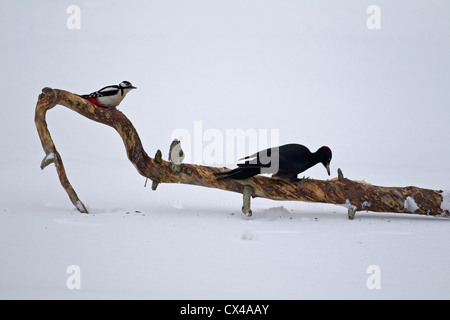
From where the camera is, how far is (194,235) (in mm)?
4898

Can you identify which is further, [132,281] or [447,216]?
[447,216]

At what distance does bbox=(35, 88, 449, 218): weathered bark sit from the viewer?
5746 millimetres

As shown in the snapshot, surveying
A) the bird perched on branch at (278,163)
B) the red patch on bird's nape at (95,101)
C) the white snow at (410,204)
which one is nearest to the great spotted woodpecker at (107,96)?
the red patch on bird's nape at (95,101)

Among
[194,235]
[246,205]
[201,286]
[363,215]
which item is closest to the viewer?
[201,286]

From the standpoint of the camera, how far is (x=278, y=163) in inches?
220

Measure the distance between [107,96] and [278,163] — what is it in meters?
2.05

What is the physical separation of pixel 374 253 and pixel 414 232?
3.45ft

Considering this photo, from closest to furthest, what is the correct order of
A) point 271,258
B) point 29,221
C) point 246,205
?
point 271,258, point 29,221, point 246,205

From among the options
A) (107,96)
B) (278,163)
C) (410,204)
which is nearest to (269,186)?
(278,163)

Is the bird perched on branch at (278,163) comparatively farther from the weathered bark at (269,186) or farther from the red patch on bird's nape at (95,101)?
the red patch on bird's nape at (95,101)

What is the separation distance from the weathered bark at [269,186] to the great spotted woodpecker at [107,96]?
0.12 meters

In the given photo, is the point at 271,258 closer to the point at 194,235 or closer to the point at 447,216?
the point at 194,235

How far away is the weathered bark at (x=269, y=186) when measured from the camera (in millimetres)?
5746

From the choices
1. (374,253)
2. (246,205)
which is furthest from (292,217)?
(374,253)
